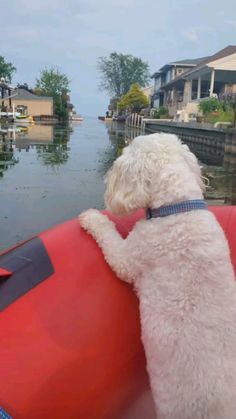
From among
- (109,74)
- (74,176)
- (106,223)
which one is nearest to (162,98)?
(109,74)

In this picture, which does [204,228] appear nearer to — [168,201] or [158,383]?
[168,201]

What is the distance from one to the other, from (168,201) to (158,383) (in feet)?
2.47

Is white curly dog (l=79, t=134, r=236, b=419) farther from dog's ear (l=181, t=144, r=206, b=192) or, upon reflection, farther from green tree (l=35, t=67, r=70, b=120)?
green tree (l=35, t=67, r=70, b=120)

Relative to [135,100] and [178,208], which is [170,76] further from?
[178,208]

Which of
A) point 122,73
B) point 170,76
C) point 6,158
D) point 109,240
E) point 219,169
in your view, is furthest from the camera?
point 122,73

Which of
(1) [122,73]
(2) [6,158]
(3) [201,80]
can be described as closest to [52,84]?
(1) [122,73]

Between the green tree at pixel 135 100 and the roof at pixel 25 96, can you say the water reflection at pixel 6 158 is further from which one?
the roof at pixel 25 96

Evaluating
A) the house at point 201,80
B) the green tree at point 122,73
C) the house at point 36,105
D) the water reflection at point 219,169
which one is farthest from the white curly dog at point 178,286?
the green tree at point 122,73

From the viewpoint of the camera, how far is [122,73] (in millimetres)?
103188

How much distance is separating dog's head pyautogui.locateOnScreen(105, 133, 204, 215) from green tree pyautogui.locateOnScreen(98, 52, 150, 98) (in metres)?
103

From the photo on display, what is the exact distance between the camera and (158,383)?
209 centimetres

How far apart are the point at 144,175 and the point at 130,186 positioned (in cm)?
7

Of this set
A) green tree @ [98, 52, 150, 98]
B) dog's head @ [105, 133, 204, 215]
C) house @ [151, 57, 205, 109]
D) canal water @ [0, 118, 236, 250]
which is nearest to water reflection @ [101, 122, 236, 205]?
canal water @ [0, 118, 236, 250]

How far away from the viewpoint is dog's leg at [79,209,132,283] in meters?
2.19
